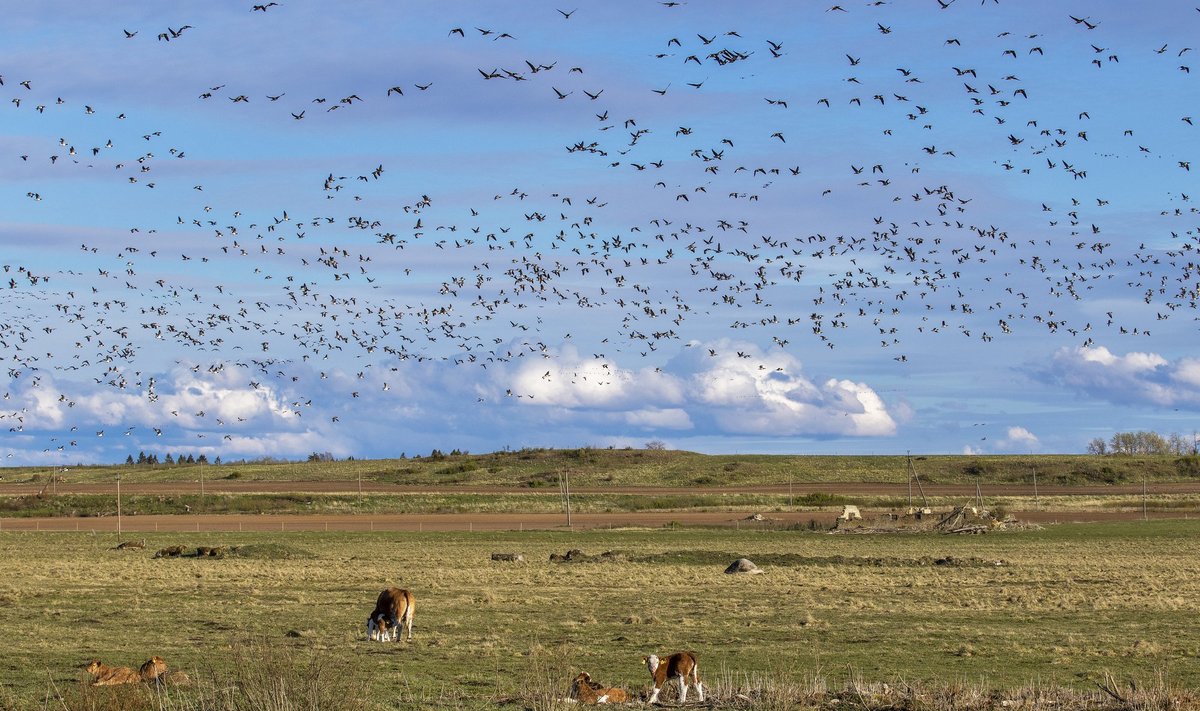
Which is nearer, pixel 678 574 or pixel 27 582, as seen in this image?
pixel 27 582

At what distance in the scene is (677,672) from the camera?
16484 mm

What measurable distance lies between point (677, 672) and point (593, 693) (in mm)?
1204

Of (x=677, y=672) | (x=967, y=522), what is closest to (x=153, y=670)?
(x=677, y=672)

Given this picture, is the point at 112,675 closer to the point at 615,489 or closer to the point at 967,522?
the point at 967,522

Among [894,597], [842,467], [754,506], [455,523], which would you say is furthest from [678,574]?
[842,467]

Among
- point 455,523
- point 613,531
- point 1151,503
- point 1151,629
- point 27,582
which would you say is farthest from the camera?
point 1151,503

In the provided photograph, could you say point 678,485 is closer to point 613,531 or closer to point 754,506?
point 754,506

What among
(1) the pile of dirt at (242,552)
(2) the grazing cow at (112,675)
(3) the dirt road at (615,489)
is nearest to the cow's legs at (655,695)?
(2) the grazing cow at (112,675)

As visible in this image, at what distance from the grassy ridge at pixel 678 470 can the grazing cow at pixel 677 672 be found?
401 ft

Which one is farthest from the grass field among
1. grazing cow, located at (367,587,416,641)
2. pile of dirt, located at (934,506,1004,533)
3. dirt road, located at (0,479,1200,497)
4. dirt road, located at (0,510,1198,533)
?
dirt road, located at (0,479,1200,497)

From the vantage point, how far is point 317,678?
13.4 m

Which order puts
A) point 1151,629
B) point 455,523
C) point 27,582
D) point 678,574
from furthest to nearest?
point 455,523, point 678,574, point 27,582, point 1151,629

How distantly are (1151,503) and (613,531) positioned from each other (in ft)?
170

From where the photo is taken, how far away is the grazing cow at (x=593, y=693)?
52.1 feet
